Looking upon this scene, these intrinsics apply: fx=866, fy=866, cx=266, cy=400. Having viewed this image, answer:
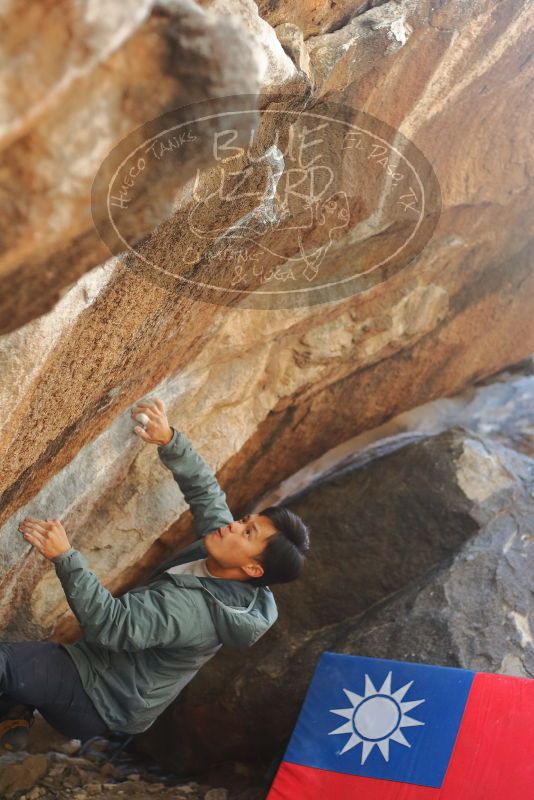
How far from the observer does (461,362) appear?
15.5ft

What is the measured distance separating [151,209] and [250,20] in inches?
20.6

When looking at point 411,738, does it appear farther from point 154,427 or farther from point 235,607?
point 154,427

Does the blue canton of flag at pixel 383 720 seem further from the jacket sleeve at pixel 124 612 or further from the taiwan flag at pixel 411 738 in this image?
the jacket sleeve at pixel 124 612

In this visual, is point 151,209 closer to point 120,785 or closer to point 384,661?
point 384,661

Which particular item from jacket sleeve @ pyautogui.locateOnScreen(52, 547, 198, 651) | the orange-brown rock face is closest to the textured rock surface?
the orange-brown rock face

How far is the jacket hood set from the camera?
2615mm

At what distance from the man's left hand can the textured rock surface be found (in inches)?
53.5

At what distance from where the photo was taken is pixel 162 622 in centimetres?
254

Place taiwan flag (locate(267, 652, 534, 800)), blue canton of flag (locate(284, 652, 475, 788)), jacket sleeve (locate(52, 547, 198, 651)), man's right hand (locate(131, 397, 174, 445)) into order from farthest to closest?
man's right hand (locate(131, 397, 174, 445)) → blue canton of flag (locate(284, 652, 475, 788)) → taiwan flag (locate(267, 652, 534, 800)) → jacket sleeve (locate(52, 547, 198, 651))

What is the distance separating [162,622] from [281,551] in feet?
1.36

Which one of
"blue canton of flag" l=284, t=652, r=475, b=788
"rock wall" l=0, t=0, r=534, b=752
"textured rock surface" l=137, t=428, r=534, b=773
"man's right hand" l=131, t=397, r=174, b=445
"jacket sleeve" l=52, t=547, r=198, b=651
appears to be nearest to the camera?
"rock wall" l=0, t=0, r=534, b=752

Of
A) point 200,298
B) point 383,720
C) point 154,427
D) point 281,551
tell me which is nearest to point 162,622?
point 281,551

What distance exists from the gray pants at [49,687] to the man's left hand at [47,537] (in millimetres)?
408

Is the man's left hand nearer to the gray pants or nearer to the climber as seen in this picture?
the climber
